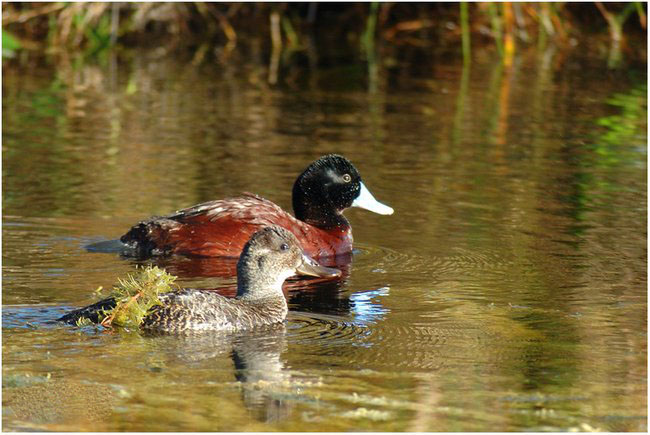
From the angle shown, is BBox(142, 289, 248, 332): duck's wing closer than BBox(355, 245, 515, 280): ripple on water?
Yes

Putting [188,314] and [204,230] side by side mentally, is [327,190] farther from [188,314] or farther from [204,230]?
[188,314]

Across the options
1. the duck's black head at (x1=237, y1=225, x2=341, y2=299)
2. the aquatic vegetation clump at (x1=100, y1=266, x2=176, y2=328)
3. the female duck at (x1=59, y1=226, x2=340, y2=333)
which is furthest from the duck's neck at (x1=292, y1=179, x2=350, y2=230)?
the aquatic vegetation clump at (x1=100, y1=266, x2=176, y2=328)

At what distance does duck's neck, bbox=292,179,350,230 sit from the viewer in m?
11.0

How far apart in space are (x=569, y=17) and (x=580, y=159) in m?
11.4

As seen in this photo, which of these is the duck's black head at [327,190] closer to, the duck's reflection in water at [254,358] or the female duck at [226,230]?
the female duck at [226,230]

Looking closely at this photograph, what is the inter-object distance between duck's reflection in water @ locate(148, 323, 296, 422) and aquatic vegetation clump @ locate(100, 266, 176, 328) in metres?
0.17

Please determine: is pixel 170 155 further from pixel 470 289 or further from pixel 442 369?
pixel 442 369

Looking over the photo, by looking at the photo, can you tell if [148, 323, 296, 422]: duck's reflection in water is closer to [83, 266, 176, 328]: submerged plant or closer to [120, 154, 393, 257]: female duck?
[83, 266, 176, 328]: submerged plant

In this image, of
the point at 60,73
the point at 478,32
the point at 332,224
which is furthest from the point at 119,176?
the point at 478,32

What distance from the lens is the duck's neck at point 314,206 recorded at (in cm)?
1103

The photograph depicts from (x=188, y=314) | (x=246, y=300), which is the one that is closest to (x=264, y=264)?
(x=246, y=300)

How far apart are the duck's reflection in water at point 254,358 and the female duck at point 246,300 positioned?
0.07 meters

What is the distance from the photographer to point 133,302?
24.8 ft

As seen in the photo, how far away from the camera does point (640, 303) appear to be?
8.87m
